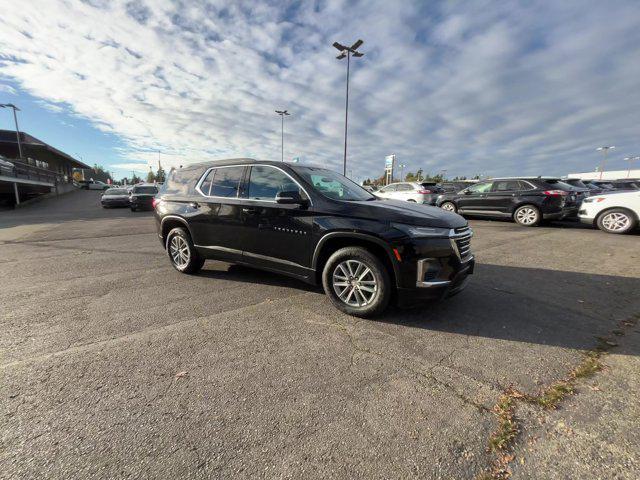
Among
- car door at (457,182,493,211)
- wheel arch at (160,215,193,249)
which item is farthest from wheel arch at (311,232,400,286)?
car door at (457,182,493,211)

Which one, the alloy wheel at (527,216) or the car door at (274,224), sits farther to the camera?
the alloy wheel at (527,216)

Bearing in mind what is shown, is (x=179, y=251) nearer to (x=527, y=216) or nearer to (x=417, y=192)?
(x=527, y=216)

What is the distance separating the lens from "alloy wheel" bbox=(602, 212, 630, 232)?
899cm

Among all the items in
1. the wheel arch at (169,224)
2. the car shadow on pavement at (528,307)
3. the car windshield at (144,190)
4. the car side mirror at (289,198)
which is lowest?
the car shadow on pavement at (528,307)

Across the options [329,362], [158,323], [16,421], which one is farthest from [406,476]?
[158,323]

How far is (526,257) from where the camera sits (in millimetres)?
6379

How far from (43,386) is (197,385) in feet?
3.69

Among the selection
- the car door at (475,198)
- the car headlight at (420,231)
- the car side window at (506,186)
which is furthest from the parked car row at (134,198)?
the car headlight at (420,231)

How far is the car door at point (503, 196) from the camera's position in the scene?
1135 cm

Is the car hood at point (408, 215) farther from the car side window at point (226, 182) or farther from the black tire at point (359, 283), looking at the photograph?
the car side window at point (226, 182)

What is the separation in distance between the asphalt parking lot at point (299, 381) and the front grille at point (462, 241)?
0.71 meters

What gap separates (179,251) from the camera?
5312mm

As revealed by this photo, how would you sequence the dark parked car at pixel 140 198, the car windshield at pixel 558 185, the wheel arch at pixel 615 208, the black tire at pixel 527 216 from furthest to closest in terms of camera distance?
the dark parked car at pixel 140 198, the black tire at pixel 527 216, the car windshield at pixel 558 185, the wheel arch at pixel 615 208

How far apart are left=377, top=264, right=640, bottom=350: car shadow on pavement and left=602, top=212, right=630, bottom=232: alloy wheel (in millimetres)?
5527
